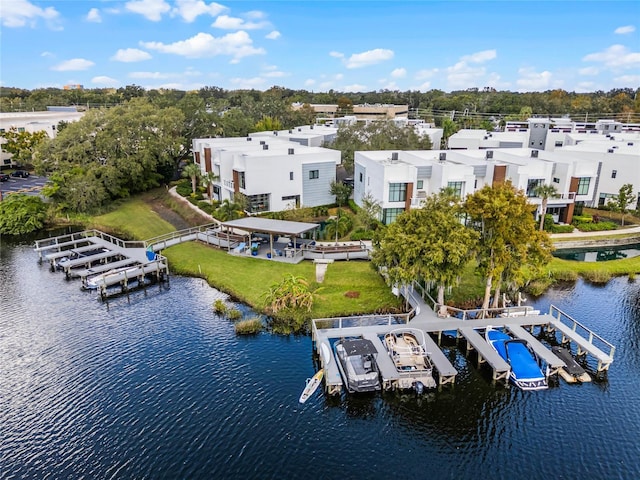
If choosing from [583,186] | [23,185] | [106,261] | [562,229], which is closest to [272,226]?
[106,261]

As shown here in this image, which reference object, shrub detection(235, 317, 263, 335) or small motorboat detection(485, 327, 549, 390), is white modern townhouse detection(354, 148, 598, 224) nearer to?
small motorboat detection(485, 327, 549, 390)

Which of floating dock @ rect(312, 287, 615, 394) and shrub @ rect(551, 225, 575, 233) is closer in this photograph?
floating dock @ rect(312, 287, 615, 394)

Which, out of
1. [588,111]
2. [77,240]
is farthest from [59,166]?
[588,111]

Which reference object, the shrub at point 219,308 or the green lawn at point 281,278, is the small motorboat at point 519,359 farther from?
the shrub at point 219,308

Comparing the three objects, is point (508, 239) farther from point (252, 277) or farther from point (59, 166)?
point (59, 166)

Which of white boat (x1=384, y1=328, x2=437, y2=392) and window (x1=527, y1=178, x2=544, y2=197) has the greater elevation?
window (x1=527, y1=178, x2=544, y2=197)

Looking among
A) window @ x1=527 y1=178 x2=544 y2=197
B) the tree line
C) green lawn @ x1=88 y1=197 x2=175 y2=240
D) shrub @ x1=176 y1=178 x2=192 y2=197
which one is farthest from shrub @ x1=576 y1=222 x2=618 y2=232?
the tree line

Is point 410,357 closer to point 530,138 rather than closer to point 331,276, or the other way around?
point 331,276
